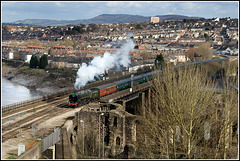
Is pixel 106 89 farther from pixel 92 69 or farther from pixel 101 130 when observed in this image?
pixel 92 69

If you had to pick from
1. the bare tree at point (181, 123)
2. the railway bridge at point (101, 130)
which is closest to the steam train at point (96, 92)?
the railway bridge at point (101, 130)

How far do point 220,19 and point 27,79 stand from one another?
14536 cm

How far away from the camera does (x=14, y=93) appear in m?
49.2

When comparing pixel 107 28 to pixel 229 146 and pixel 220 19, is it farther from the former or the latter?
pixel 229 146

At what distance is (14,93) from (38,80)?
1069 cm

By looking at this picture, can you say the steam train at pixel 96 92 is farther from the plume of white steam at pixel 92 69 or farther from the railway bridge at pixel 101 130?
the plume of white steam at pixel 92 69

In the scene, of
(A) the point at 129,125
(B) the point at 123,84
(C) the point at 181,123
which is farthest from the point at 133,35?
(C) the point at 181,123

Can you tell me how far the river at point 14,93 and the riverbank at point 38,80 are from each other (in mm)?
1483

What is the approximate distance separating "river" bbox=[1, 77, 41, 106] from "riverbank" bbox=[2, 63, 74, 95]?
1.48m

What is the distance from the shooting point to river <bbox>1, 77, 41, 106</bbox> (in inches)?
1708

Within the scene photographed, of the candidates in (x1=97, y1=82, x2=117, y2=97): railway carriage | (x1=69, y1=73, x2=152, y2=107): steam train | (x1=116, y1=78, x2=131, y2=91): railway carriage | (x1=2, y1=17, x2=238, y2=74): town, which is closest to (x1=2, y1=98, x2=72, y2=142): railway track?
(x1=69, y1=73, x2=152, y2=107): steam train

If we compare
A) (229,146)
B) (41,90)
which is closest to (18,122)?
(229,146)

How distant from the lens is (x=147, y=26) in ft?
606

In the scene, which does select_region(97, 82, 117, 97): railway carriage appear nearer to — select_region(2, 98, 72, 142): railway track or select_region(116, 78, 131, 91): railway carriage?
select_region(116, 78, 131, 91): railway carriage
